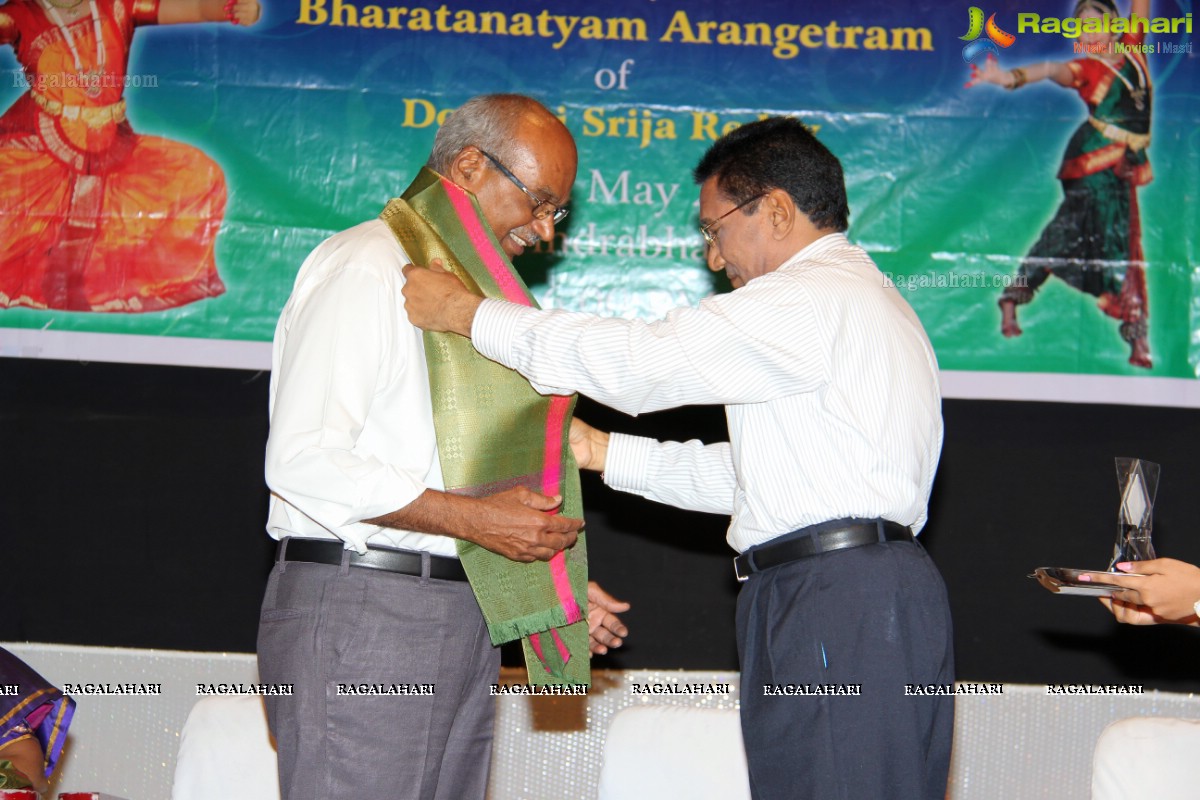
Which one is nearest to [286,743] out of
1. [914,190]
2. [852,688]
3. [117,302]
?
[852,688]

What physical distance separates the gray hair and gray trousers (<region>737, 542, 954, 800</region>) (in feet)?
3.42

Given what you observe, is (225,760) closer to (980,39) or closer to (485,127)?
(485,127)

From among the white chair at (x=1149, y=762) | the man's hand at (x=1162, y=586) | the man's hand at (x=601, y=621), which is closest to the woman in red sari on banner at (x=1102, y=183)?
the white chair at (x=1149, y=762)

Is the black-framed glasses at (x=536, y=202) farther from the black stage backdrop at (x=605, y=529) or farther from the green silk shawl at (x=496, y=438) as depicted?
the black stage backdrop at (x=605, y=529)

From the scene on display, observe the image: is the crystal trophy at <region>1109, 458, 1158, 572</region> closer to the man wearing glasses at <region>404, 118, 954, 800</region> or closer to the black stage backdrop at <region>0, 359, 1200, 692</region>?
the man wearing glasses at <region>404, 118, 954, 800</region>

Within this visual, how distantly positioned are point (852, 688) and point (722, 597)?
1515 millimetres

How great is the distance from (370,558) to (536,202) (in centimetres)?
81

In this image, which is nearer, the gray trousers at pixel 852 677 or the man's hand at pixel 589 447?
the gray trousers at pixel 852 677

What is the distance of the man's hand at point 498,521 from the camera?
2.01 m

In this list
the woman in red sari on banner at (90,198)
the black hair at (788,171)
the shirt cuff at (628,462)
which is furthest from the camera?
the woman in red sari on banner at (90,198)

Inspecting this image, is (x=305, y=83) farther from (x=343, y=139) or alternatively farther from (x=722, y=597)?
(x=722, y=597)

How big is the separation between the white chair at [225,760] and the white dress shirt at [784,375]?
1298 mm

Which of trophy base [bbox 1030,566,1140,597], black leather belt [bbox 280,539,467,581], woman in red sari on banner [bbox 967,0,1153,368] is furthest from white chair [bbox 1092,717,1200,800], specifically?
black leather belt [bbox 280,539,467,581]

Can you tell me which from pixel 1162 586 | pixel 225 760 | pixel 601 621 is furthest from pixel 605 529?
pixel 1162 586
